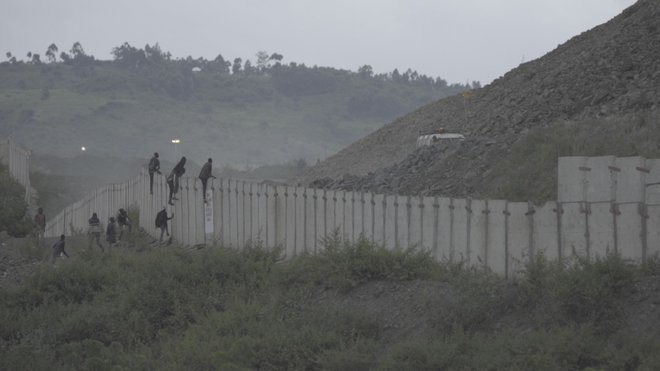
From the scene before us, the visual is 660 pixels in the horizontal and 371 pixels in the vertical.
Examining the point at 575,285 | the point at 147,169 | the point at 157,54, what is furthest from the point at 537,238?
the point at 157,54

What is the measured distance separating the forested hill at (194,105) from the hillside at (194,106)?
14 cm

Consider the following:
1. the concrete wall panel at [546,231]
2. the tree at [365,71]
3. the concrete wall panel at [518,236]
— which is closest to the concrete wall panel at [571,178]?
the concrete wall panel at [518,236]

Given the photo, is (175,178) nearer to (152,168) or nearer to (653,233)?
(152,168)

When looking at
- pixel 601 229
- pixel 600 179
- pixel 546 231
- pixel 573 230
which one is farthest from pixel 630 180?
pixel 601 229

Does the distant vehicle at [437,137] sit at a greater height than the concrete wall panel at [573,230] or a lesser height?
greater

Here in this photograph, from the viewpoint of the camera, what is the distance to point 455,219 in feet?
55.6

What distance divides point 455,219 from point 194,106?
434ft

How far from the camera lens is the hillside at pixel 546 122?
75.6 feet

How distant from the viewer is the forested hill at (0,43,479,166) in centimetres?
12494

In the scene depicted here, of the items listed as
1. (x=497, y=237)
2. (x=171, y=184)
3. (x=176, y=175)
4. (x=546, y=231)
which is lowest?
(x=497, y=237)

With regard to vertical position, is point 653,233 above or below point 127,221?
above

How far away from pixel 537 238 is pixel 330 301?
3222 mm

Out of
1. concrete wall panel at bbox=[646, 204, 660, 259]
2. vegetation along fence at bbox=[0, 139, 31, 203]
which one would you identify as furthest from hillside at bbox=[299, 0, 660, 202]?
vegetation along fence at bbox=[0, 139, 31, 203]

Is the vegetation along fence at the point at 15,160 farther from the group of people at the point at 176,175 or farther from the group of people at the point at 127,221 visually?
the group of people at the point at 176,175
